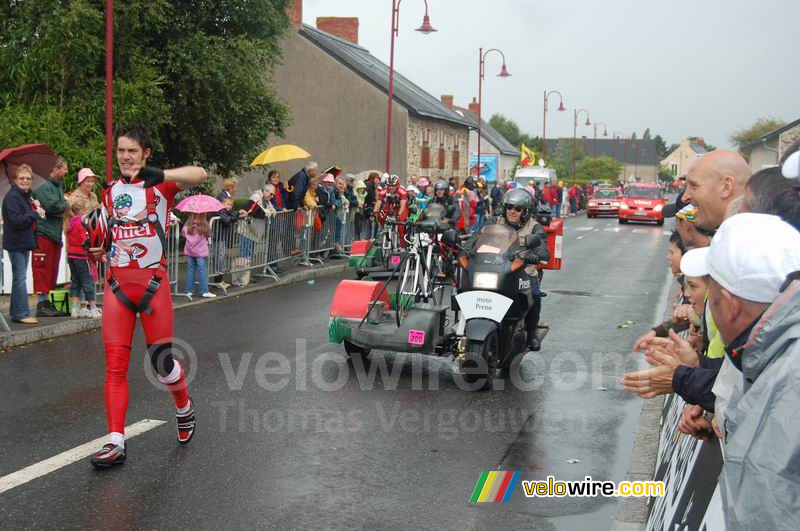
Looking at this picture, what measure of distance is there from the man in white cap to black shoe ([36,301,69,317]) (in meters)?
9.77

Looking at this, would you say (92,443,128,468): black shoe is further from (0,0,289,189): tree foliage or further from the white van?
the white van

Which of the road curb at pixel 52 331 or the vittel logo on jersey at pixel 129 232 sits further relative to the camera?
the road curb at pixel 52 331

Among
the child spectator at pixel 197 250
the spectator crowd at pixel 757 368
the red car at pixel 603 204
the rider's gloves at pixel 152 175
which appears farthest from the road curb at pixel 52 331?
the red car at pixel 603 204

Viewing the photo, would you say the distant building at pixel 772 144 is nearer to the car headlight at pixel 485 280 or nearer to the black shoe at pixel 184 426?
the car headlight at pixel 485 280

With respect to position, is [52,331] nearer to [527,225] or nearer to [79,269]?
[79,269]

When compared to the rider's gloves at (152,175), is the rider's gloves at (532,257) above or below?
below

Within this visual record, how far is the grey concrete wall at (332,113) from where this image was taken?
43031 millimetres

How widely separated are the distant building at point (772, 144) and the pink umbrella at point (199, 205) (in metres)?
60.8

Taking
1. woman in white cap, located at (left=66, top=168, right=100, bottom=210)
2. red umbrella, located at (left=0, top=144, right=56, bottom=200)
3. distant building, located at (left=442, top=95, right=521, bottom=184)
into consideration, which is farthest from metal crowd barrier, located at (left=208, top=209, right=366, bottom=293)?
distant building, located at (left=442, top=95, right=521, bottom=184)

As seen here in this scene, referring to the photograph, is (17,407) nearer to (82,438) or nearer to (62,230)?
(82,438)

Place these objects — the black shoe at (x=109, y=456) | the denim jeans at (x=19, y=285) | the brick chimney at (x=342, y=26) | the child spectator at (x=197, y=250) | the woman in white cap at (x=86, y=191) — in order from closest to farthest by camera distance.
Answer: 1. the black shoe at (x=109, y=456)
2. the denim jeans at (x=19, y=285)
3. the woman in white cap at (x=86, y=191)
4. the child spectator at (x=197, y=250)
5. the brick chimney at (x=342, y=26)

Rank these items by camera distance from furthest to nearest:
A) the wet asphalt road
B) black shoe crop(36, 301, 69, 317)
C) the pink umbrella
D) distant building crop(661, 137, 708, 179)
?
distant building crop(661, 137, 708, 179), the pink umbrella, black shoe crop(36, 301, 69, 317), the wet asphalt road

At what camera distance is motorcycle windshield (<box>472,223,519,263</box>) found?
802 centimetres

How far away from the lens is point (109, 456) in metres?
5.55
